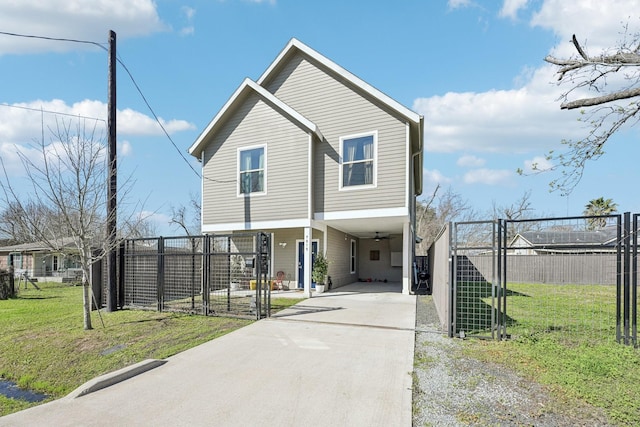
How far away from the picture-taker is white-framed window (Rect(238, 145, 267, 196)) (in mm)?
12203

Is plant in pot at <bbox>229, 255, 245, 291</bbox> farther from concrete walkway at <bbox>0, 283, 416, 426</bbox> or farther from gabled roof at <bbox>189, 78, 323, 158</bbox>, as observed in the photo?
gabled roof at <bbox>189, 78, 323, 158</bbox>

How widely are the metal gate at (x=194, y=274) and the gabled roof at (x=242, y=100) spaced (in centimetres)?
496

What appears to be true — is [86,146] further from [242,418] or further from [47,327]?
[242,418]

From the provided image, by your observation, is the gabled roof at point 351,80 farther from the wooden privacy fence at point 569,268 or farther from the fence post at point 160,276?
the fence post at point 160,276

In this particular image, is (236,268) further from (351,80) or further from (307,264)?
(351,80)

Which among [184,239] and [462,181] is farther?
[462,181]

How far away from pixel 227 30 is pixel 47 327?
9.24m

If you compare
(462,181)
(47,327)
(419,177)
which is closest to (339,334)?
(47,327)

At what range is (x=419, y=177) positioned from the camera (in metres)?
17.0

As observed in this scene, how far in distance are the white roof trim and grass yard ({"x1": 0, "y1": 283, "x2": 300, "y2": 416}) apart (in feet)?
23.4

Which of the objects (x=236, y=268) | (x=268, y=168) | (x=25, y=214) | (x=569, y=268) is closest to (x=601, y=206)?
(x=569, y=268)

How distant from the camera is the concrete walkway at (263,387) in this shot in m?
3.31

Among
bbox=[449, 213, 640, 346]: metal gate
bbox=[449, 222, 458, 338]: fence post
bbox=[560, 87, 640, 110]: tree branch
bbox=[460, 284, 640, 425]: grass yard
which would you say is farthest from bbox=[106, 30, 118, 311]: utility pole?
bbox=[560, 87, 640, 110]: tree branch

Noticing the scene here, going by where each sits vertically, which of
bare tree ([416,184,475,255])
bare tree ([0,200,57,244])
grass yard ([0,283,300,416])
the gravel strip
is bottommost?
grass yard ([0,283,300,416])
